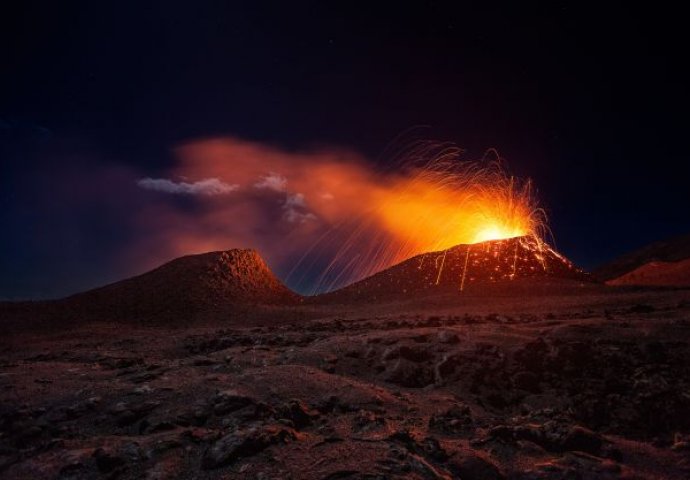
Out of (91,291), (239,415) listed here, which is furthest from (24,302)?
(239,415)

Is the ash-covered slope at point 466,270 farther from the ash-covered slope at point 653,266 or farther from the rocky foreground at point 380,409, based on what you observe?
the rocky foreground at point 380,409

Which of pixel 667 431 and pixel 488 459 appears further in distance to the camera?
pixel 667 431

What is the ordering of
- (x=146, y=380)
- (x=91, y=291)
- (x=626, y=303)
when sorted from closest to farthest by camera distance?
1. (x=146, y=380)
2. (x=626, y=303)
3. (x=91, y=291)

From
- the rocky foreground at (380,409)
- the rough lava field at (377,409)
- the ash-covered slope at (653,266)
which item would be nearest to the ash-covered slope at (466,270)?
the ash-covered slope at (653,266)

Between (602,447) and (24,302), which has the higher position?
(24,302)

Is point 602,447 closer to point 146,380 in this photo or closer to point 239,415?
point 239,415

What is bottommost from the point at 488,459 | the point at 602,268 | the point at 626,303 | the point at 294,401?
the point at 488,459

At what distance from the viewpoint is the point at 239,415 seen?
262 inches

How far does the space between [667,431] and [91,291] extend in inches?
1332

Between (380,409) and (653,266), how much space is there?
56.6 m

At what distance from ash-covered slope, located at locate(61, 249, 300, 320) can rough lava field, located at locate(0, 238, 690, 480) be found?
52.8ft

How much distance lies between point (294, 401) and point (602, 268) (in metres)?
74.6

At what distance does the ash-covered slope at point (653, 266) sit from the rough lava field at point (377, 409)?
38.9 m

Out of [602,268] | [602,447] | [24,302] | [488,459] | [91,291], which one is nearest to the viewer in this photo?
[488,459]
